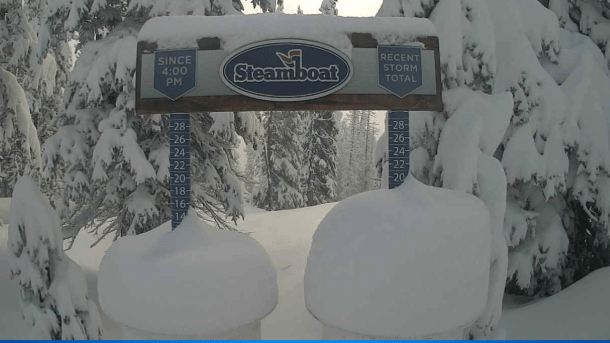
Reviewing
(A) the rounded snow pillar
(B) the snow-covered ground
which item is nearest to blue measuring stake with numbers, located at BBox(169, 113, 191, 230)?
(A) the rounded snow pillar

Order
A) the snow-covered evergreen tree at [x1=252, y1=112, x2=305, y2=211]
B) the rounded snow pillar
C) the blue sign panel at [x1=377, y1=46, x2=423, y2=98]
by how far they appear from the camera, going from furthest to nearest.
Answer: the snow-covered evergreen tree at [x1=252, y1=112, x2=305, y2=211], the blue sign panel at [x1=377, y1=46, x2=423, y2=98], the rounded snow pillar

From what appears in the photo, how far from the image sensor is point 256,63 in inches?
161

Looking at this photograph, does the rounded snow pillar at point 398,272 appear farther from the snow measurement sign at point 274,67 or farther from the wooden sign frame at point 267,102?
the snow measurement sign at point 274,67

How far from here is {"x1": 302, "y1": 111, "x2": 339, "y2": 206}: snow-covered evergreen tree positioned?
23.7 meters

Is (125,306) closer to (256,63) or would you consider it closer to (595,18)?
(256,63)

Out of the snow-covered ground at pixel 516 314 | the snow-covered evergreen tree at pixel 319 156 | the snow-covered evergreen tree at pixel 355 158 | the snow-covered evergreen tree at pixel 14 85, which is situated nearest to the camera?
the snow-covered ground at pixel 516 314

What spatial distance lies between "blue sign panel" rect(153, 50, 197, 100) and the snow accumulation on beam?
0.10 m

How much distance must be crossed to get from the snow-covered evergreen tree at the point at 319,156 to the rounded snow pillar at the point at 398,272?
1960 cm

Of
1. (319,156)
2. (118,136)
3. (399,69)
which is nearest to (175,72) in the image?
(399,69)

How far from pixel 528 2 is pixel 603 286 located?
16.4 feet

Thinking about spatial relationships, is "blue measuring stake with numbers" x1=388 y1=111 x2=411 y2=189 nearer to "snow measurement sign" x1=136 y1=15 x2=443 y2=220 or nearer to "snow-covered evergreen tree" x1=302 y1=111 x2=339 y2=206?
"snow measurement sign" x1=136 y1=15 x2=443 y2=220

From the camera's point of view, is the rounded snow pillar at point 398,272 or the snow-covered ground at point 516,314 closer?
the rounded snow pillar at point 398,272

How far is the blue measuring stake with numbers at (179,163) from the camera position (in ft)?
14.4

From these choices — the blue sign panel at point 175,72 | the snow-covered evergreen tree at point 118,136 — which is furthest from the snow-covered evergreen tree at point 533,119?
the snow-covered evergreen tree at point 118,136
